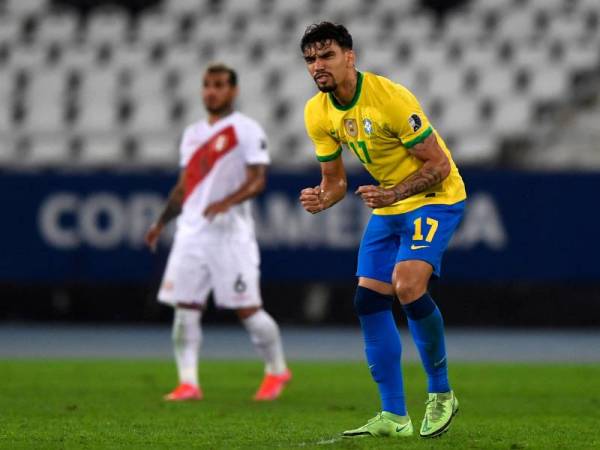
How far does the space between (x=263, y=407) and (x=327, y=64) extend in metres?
3.04

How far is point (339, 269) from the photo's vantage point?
15.5 meters

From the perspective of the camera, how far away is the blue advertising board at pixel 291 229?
15242 mm

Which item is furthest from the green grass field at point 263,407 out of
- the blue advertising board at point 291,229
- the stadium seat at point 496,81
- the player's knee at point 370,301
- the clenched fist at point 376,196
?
the stadium seat at point 496,81

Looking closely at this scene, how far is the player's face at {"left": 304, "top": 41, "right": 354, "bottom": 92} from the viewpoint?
645 centimetres

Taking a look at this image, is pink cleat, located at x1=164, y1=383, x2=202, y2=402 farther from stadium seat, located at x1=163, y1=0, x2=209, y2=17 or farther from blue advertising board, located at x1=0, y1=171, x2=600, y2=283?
stadium seat, located at x1=163, y1=0, x2=209, y2=17

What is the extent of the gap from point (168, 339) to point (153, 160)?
3000 millimetres

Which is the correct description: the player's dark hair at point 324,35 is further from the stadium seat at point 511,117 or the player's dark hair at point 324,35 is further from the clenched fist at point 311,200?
the stadium seat at point 511,117

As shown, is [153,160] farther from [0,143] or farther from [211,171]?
[211,171]

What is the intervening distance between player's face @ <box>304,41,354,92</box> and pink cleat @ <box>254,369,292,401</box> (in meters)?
3.38

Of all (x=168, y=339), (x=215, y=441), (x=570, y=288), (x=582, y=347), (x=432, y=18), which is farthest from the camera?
(x=432, y=18)

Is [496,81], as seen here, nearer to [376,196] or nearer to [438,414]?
[438,414]

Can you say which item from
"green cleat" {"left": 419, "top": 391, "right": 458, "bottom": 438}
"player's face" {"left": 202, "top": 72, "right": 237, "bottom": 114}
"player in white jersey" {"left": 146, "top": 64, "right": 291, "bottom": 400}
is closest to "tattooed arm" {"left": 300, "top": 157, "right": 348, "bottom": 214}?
"green cleat" {"left": 419, "top": 391, "right": 458, "bottom": 438}

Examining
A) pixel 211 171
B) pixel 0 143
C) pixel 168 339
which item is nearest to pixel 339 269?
pixel 168 339

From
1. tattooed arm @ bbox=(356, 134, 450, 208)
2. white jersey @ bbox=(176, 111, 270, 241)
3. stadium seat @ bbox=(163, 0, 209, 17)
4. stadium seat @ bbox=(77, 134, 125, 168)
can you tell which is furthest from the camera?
stadium seat @ bbox=(163, 0, 209, 17)
